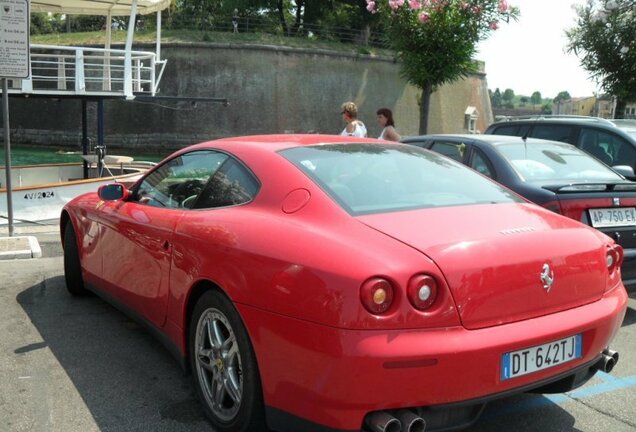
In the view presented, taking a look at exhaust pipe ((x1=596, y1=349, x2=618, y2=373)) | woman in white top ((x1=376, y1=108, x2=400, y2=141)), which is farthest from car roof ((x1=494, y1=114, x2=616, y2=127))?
exhaust pipe ((x1=596, y1=349, x2=618, y2=373))

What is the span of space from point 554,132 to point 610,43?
11.7 m

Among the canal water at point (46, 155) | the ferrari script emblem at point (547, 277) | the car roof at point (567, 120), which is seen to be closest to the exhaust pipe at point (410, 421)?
the ferrari script emblem at point (547, 277)

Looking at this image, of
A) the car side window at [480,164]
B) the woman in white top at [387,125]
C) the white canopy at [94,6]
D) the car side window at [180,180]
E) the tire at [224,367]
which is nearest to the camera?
the tire at [224,367]

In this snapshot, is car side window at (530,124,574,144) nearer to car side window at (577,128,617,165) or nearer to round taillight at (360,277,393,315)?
car side window at (577,128,617,165)

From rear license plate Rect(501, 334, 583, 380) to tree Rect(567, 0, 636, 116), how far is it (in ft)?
55.7

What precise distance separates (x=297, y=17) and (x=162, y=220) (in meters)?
42.7

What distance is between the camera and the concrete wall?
33.5 m

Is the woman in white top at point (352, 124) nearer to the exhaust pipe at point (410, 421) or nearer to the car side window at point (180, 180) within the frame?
the car side window at point (180, 180)

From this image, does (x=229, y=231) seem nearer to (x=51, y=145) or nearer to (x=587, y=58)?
(x=587, y=58)

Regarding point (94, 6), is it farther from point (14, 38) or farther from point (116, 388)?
point (116, 388)

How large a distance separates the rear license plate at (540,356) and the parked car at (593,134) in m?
5.43

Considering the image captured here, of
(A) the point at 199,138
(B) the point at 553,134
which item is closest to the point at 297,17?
(A) the point at 199,138

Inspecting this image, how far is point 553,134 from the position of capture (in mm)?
8391

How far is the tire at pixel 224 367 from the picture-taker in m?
2.90
